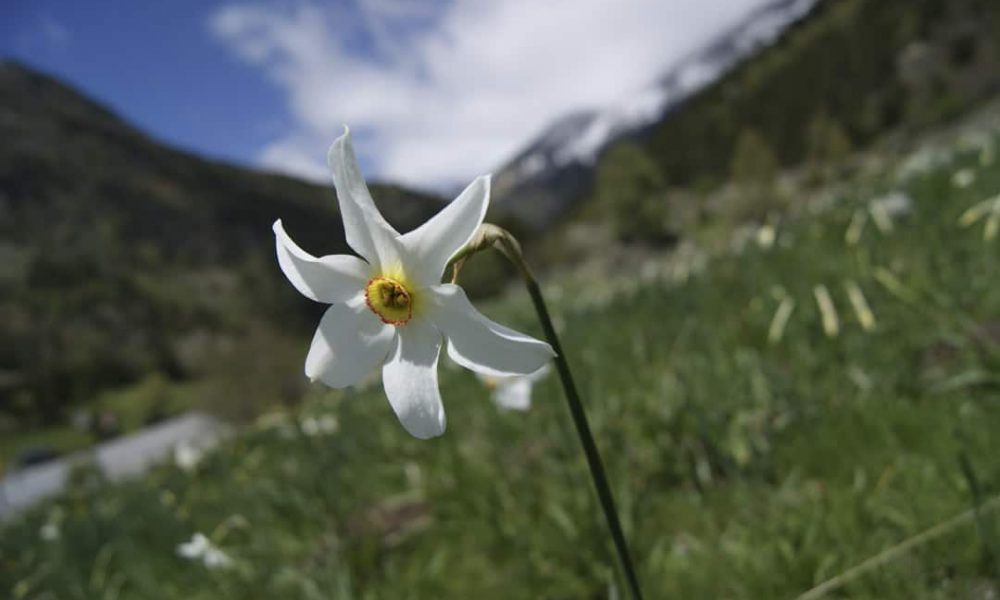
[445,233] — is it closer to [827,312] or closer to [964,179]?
[827,312]

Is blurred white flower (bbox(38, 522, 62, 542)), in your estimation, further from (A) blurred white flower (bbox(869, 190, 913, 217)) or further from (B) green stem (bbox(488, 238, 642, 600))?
(A) blurred white flower (bbox(869, 190, 913, 217))

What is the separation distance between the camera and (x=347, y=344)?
2.98 feet

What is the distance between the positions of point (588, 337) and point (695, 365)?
4.92 feet

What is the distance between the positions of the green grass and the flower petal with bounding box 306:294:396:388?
1.85 feet

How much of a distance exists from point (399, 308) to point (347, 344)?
3.6 inches

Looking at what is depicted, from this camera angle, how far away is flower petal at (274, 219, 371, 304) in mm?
848

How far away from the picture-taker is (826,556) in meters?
1.48

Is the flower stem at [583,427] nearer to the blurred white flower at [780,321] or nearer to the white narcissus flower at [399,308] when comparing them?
the white narcissus flower at [399,308]

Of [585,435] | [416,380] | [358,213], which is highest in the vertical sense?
[358,213]

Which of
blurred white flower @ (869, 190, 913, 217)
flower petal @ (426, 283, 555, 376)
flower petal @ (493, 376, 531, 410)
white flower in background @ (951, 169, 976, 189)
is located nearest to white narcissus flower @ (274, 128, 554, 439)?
flower petal @ (426, 283, 555, 376)

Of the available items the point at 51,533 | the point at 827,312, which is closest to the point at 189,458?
the point at 51,533

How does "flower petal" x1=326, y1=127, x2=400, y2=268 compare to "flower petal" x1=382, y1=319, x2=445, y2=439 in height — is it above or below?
above

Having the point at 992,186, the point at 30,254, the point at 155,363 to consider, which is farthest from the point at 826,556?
the point at 30,254

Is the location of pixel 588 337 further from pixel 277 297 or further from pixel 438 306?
pixel 277 297
